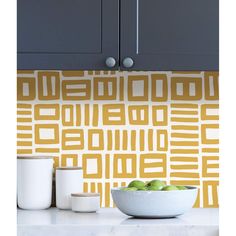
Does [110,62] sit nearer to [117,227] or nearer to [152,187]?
[152,187]

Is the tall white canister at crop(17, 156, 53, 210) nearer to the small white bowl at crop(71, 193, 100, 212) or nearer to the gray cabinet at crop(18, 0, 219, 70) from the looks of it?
the small white bowl at crop(71, 193, 100, 212)

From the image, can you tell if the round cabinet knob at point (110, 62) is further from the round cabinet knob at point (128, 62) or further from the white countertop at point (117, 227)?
the white countertop at point (117, 227)

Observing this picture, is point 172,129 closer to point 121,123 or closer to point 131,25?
point 121,123

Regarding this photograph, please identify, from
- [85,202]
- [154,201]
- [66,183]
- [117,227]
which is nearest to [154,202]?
[154,201]

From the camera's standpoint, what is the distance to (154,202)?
2.20 meters

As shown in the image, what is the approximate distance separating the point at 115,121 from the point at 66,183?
40cm

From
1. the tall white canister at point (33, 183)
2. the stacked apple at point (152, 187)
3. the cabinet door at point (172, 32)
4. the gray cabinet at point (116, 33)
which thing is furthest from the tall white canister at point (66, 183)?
the cabinet door at point (172, 32)

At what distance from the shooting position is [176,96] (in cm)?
269

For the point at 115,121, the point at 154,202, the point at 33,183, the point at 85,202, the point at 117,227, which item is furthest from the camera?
the point at 115,121

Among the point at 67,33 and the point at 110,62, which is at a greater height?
the point at 67,33
